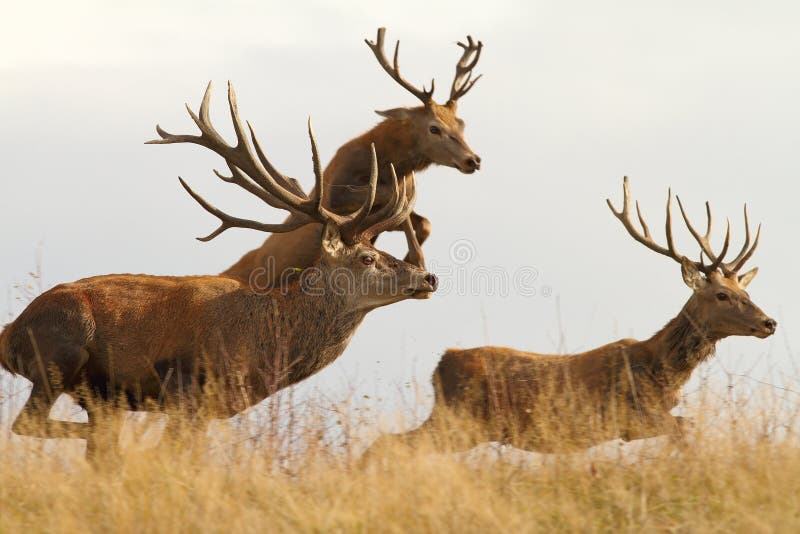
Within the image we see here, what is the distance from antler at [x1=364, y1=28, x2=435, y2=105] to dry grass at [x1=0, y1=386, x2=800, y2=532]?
461cm

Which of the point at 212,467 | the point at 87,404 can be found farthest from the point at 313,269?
the point at 212,467

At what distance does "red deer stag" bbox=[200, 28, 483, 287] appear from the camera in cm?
934

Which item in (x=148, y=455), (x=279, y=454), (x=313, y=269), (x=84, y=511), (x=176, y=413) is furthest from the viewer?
(x=313, y=269)

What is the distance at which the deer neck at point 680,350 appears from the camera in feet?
30.0

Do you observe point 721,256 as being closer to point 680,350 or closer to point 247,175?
point 680,350

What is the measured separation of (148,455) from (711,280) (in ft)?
18.3

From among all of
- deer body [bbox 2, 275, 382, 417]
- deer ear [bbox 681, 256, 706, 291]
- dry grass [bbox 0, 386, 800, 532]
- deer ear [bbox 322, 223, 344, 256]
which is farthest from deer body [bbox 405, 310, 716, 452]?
dry grass [bbox 0, 386, 800, 532]

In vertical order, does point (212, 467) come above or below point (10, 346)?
below

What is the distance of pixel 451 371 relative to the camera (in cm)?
917

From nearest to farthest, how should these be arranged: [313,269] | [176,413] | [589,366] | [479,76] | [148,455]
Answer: [148,455]
[176,413]
[313,269]
[589,366]
[479,76]

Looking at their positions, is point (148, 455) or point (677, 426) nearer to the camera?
point (148, 455)

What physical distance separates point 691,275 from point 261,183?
3858 mm

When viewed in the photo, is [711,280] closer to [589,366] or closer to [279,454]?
[589,366]

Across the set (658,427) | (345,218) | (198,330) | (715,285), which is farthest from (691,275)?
(198,330)
